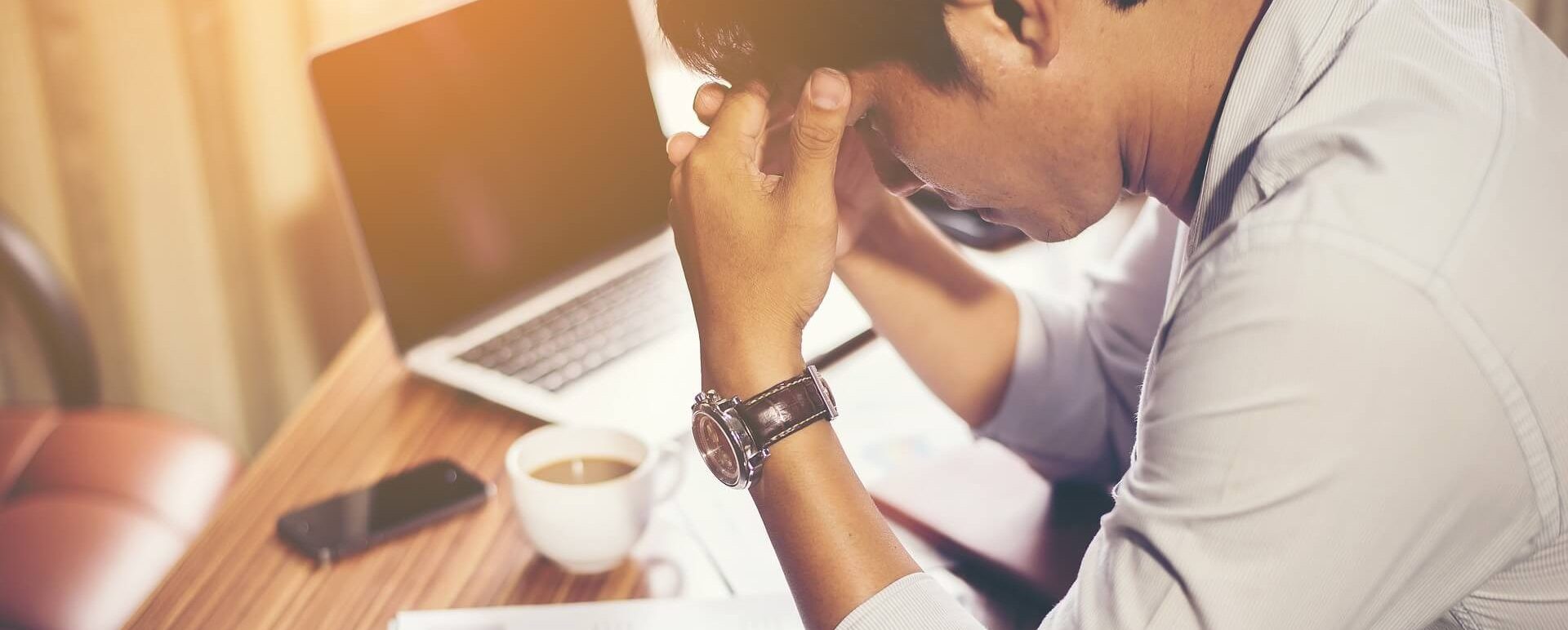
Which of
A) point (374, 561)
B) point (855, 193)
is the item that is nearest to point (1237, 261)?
point (855, 193)

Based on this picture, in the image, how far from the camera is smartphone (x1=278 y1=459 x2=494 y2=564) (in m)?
0.87

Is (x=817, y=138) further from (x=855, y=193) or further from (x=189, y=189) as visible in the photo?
(x=189, y=189)

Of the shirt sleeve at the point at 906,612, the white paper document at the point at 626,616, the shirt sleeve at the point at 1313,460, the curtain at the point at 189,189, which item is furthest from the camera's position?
the curtain at the point at 189,189

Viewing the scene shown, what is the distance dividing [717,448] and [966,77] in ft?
0.90

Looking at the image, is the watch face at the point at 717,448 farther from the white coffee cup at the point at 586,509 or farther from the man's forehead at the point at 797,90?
the man's forehead at the point at 797,90

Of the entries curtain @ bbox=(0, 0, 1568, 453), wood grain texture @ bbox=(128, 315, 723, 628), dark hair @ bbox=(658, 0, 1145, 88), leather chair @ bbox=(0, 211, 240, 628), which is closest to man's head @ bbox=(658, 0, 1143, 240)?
dark hair @ bbox=(658, 0, 1145, 88)

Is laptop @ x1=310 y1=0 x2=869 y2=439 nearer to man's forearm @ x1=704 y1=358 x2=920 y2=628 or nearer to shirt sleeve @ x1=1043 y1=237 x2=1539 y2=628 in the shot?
man's forearm @ x1=704 y1=358 x2=920 y2=628

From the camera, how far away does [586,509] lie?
813mm

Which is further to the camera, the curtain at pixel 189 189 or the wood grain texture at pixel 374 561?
the curtain at pixel 189 189

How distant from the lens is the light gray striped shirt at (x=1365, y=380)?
551 mm

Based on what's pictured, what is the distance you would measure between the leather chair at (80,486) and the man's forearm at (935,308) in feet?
2.42

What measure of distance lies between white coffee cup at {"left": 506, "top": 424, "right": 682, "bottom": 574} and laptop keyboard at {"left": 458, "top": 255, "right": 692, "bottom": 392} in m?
0.22

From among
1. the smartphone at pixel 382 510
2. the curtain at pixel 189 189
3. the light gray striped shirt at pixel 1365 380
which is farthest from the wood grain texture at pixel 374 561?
the curtain at pixel 189 189

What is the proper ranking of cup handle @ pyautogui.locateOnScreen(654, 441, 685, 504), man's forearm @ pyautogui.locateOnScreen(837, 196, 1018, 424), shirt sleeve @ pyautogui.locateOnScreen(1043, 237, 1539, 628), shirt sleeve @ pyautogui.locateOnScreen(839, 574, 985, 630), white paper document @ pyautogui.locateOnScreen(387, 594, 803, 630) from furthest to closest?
man's forearm @ pyautogui.locateOnScreen(837, 196, 1018, 424) < cup handle @ pyautogui.locateOnScreen(654, 441, 685, 504) < white paper document @ pyautogui.locateOnScreen(387, 594, 803, 630) < shirt sleeve @ pyautogui.locateOnScreen(839, 574, 985, 630) < shirt sleeve @ pyautogui.locateOnScreen(1043, 237, 1539, 628)
